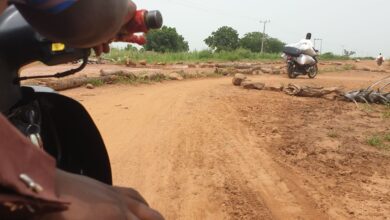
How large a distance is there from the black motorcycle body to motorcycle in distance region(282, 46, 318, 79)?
1138 centimetres

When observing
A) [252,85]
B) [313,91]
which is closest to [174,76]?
[252,85]

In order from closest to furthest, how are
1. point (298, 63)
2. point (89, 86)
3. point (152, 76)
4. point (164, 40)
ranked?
point (89, 86) → point (152, 76) → point (298, 63) → point (164, 40)

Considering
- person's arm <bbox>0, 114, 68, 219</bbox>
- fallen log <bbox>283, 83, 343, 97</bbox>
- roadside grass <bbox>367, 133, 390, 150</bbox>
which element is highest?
person's arm <bbox>0, 114, 68, 219</bbox>

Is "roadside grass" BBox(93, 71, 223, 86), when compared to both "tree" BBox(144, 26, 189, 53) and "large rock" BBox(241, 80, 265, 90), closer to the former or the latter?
"large rock" BBox(241, 80, 265, 90)

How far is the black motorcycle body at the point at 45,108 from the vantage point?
4.15ft

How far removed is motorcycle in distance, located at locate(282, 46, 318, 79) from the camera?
12.3 meters

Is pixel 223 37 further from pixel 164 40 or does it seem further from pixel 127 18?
pixel 127 18

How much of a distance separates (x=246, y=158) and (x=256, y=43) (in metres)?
54.8

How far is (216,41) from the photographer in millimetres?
48844

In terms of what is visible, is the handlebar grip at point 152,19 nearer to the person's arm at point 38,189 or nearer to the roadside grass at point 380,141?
the person's arm at point 38,189

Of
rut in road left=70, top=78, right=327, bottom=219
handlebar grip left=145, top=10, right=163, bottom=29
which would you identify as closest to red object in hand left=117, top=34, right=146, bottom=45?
handlebar grip left=145, top=10, right=163, bottom=29

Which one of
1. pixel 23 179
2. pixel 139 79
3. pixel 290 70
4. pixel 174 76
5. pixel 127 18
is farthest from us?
pixel 290 70

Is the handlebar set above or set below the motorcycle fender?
above

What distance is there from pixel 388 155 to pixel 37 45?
3.68 m
